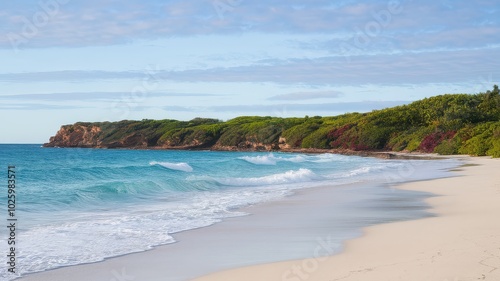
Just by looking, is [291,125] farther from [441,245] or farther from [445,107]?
[441,245]

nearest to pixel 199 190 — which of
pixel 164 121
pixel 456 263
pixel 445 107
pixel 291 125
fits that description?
pixel 456 263

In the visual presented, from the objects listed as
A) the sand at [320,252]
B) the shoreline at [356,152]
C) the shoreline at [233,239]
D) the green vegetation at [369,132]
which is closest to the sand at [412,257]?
the sand at [320,252]

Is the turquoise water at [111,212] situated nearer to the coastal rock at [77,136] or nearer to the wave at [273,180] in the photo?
the wave at [273,180]

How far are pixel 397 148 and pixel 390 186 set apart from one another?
44.6 metres

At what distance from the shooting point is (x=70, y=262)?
8.77 m

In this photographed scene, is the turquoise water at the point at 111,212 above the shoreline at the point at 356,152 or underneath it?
underneath

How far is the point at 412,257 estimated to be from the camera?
8320mm

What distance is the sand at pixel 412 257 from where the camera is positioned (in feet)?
24.1

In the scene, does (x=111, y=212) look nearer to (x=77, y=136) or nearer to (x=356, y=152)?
(x=356, y=152)

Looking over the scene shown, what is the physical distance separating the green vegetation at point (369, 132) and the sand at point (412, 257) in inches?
1362

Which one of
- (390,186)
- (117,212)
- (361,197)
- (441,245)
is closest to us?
(441,245)

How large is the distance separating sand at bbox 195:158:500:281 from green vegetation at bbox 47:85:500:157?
34.6 m

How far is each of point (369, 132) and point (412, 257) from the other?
66333mm

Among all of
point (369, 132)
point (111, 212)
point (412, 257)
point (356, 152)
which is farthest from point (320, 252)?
point (369, 132)
